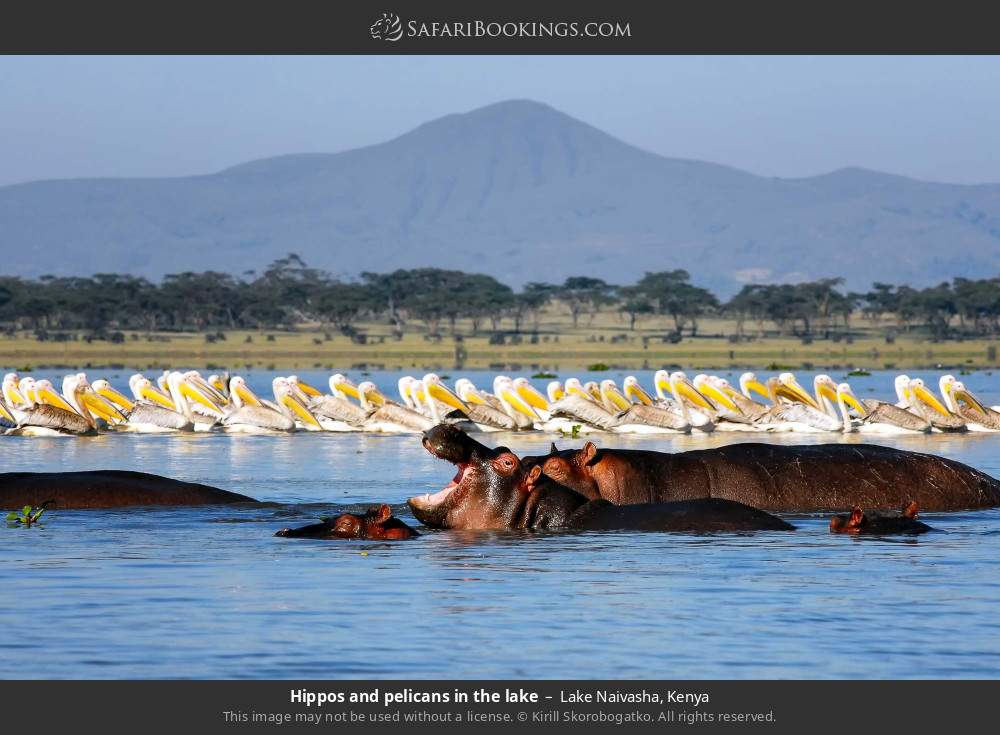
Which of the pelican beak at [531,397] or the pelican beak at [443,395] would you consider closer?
the pelican beak at [443,395]

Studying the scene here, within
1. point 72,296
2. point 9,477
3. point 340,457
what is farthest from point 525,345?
point 9,477

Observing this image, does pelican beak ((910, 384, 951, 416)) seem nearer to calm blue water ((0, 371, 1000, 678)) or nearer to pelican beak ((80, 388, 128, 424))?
pelican beak ((80, 388, 128, 424))

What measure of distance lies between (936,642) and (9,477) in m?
8.53

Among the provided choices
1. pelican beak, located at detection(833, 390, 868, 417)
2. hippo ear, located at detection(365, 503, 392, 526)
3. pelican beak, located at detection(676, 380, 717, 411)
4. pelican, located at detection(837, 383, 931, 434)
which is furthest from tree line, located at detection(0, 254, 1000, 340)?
hippo ear, located at detection(365, 503, 392, 526)

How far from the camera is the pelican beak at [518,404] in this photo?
112 ft

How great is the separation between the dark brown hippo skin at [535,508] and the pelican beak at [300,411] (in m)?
19.5

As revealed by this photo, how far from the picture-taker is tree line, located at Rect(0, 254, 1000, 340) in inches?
4562

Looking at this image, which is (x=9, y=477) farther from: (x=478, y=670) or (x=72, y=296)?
(x=72, y=296)

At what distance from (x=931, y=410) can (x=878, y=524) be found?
1954 cm

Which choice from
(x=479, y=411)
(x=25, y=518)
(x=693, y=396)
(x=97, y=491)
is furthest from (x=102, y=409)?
(x=25, y=518)

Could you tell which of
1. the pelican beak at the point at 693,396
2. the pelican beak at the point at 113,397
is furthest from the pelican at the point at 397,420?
the pelican beak at the point at 113,397

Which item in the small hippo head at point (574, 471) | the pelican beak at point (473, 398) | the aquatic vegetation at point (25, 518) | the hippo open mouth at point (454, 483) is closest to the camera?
the hippo open mouth at point (454, 483)

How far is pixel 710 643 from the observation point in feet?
30.5

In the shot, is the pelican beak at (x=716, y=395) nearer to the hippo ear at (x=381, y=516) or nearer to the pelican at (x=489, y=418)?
the pelican at (x=489, y=418)
